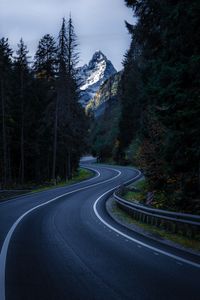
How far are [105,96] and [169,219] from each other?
160m

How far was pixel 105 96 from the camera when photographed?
17250cm

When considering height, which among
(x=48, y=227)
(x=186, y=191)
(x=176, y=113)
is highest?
(x=176, y=113)

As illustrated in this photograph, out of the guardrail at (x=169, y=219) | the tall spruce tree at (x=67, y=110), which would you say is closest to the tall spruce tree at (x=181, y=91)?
the guardrail at (x=169, y=219)

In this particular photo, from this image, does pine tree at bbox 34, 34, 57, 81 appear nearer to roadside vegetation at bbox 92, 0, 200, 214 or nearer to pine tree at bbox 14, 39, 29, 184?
pine tree at bbox 14, 39, 29, 184

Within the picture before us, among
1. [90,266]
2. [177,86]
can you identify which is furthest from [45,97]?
[90,266]

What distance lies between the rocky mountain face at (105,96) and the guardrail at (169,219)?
11231 cm

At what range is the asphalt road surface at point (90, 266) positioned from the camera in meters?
6.70

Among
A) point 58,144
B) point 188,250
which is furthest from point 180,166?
point 58,144

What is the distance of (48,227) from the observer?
51.8ft

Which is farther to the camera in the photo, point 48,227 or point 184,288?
point 48,227

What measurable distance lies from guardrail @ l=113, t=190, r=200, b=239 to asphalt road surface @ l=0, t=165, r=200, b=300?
1384 millimetres

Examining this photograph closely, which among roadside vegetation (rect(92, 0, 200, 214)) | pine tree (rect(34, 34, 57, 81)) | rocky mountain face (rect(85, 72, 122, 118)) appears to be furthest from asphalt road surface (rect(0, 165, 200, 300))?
rocky mountain face (rect(85, 72, 122, 118))

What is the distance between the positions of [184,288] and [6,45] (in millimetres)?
51487

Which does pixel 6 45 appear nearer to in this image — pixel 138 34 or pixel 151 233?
pixel 138 34
